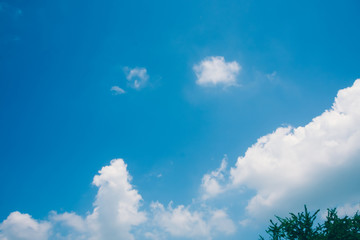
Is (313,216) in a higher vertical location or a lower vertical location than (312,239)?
higher

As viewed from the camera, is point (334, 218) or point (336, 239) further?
point (334, 218)

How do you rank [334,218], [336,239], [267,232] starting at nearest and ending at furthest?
[336,239] → [334,218] → [267,232]

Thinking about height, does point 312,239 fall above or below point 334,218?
below

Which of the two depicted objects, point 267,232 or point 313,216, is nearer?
point 313,216

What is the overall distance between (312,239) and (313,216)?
200 centimetres

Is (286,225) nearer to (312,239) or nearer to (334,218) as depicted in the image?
(312,239)

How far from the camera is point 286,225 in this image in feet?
67.2

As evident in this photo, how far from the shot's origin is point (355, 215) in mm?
20828

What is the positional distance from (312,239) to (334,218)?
10.2ft

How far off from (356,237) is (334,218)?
1.94 m

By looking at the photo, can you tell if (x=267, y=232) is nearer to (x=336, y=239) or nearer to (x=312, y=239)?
(x=312, y=239)

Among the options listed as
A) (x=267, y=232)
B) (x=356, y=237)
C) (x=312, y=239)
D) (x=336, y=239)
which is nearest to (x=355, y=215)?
(x=356, y=237)

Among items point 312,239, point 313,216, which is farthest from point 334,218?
point 312,239

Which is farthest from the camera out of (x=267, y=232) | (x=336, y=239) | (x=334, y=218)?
(x=267, y=232)
